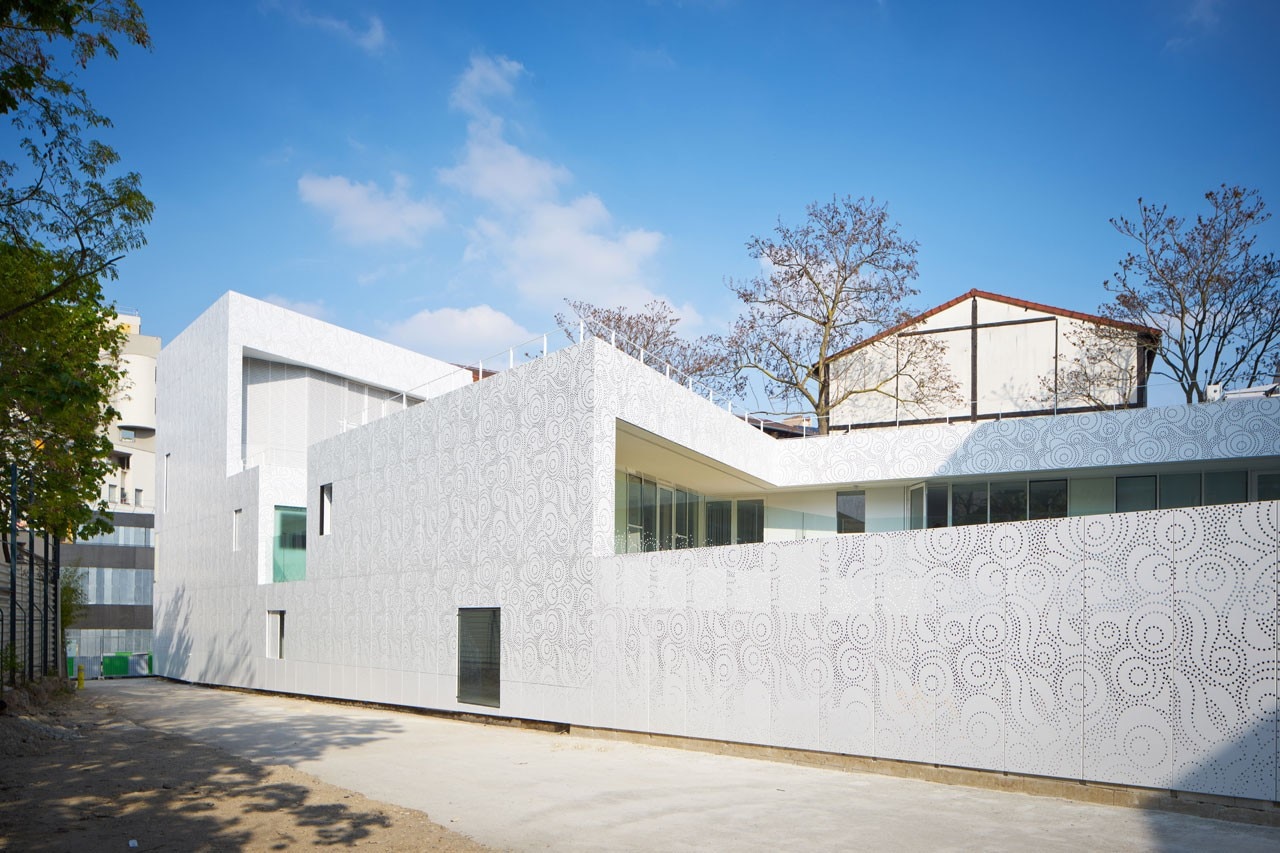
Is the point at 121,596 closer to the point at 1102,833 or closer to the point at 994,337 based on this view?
the point at 994,337

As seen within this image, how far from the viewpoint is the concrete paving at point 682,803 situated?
7332 millimetres

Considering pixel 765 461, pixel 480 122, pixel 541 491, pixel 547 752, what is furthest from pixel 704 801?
pixel 480 122

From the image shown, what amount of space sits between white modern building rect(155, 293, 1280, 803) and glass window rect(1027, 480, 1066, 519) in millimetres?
64

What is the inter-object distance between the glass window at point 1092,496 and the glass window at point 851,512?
4.90m

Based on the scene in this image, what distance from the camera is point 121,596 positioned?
53.8 meters

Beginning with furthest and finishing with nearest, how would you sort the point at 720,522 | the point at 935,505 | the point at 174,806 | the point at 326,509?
the point at 720,522 → the point at 326,509 → the point at 935,505 → the point at 174,806

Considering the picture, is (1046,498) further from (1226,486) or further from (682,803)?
(682,803)

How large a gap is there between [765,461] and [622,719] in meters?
10.9

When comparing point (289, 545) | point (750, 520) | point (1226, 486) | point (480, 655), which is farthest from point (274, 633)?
point (1226, 486)

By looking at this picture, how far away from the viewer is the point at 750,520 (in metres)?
26.6

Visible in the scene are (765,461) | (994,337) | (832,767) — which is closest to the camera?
(832,767)

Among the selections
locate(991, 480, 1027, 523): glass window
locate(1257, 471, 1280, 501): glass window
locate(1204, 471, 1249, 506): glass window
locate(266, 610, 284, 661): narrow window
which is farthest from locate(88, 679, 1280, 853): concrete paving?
Answer: locate(1257, 471, 1280, 501): glass window

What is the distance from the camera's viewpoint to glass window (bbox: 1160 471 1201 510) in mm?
21281

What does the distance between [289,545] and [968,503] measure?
58.0 ft
